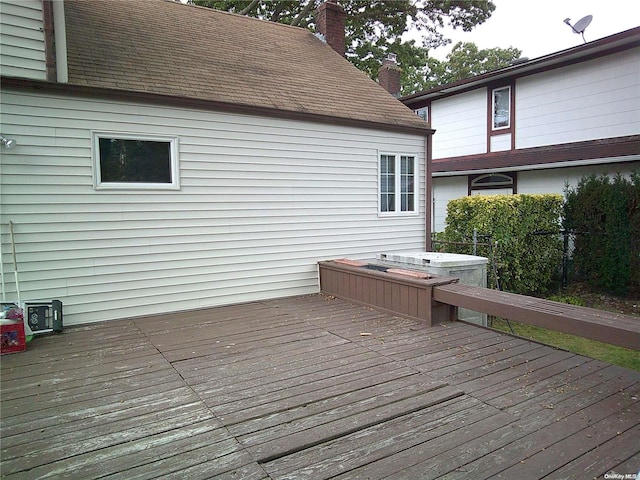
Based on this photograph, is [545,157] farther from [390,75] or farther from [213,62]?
[213,62]

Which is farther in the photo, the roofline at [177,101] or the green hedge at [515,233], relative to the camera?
the green hedge at [515,233]

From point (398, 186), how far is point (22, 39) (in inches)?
235

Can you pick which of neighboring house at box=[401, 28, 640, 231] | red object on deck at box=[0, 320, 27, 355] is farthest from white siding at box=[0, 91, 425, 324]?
neighboring house at box=[401, 28, 640, 231]

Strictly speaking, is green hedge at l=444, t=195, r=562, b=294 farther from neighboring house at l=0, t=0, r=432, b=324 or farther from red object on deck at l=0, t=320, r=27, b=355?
red object on deck at l=0, t=320, r=27, b=355

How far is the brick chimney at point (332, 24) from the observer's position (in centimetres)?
1009

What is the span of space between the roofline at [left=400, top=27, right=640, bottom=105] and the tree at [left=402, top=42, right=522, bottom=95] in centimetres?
1993

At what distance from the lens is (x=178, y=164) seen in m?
5.73

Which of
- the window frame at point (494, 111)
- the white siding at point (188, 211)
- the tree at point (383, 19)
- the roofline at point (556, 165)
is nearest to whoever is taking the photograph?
the white siding at point (188, 211)

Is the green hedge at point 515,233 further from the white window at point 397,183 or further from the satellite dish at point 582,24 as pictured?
the satellite dish at point 582,24

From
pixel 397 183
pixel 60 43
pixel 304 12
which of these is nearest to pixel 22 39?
pixel 60 43

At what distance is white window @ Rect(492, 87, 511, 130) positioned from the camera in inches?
435

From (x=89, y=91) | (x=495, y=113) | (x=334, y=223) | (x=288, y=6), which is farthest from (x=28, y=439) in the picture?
(x=288, y=6)

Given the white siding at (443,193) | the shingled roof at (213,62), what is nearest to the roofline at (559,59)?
the white siding at (443,193)

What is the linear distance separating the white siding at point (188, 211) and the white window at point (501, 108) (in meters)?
4.81
